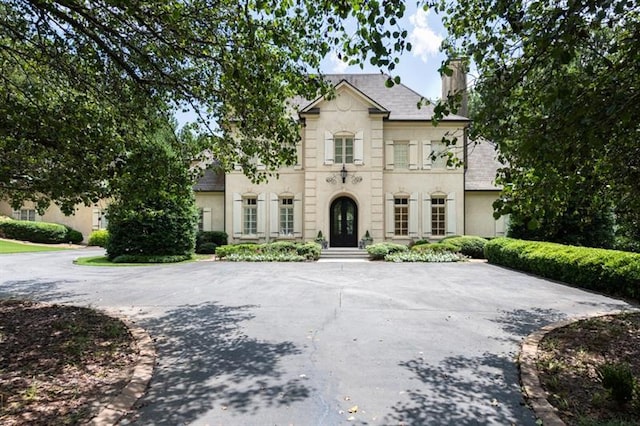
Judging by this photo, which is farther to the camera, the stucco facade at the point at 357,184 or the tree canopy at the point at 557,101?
the stucco facade at the point at 357,184

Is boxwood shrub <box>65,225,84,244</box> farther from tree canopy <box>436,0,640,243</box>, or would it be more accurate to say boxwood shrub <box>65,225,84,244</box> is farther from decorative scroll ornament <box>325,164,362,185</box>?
tree canopy <box>436,0,640,243</box>

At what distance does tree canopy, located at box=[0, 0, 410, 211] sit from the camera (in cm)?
517

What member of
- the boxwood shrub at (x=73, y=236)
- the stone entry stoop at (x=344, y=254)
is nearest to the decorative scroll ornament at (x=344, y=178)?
the stone entry stoop at (x=344, y=254)

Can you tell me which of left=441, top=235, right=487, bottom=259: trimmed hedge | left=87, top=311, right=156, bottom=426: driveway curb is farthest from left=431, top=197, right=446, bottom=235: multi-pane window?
left=87, top=311, right=156, bottom=426: driveway curb

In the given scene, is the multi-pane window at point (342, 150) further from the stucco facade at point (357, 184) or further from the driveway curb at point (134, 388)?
the driveway curb at point (134, 388)

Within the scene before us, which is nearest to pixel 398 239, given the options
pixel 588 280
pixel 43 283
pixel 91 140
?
pixel 588 280

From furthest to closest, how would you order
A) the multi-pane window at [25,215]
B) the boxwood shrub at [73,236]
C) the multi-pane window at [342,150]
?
1. the multi-pane window at [25,215]
2. the boxwood shrub at [73,236]
3. the multi-pane window at [342,150]

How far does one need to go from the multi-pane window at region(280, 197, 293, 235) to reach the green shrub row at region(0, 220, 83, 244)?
48.6ft

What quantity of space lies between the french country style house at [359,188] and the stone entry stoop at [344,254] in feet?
5.03

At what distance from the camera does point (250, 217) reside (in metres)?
21.5

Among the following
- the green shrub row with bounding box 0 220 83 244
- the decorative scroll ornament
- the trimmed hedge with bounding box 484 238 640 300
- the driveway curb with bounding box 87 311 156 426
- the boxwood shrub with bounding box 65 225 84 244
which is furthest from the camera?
the boxwood shrub with bounding box 65 225 84 244

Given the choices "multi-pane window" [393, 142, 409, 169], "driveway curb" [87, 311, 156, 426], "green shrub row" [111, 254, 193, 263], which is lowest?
"driveway curb" [87, 311, 156, 426]

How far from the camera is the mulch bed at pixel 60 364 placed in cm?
346

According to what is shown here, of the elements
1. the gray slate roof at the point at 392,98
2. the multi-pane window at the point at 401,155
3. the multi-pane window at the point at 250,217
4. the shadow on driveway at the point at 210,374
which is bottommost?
the shadow on driveway at the point at 210,374
